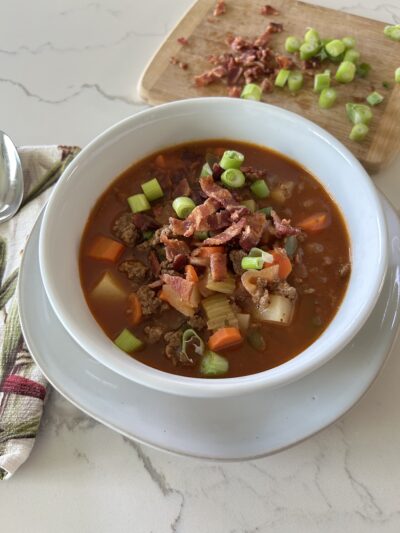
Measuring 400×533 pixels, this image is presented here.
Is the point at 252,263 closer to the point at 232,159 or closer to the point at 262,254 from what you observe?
the point at 262,254

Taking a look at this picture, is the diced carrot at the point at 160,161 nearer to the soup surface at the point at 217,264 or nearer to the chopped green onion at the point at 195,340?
the soup surface at the point at 217,264

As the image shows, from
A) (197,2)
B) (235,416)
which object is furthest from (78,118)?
(235,416)

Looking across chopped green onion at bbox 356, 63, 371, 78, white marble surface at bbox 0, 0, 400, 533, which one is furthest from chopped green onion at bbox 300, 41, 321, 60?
white marble surface at bbox 0, 0, 400, 533

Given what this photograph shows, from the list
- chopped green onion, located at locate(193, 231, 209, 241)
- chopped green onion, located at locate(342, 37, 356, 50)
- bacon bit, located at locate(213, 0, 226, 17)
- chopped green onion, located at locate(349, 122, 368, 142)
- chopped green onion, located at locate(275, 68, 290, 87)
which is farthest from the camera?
bacon bit, located at locate(213, 0, 226, 17)

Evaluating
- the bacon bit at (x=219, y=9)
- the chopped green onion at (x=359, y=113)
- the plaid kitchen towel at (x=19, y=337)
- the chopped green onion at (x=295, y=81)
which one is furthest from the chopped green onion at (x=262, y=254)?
the bacon bit at (x=219, y=9)

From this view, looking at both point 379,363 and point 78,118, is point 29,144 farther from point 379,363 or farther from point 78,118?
point 379,363

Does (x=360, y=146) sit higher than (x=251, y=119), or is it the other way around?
(x=251, y=119)

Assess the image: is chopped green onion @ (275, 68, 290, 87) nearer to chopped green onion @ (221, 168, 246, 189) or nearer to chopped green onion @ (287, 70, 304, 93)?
chopped green onion @ (287, 70, 304, 93)
